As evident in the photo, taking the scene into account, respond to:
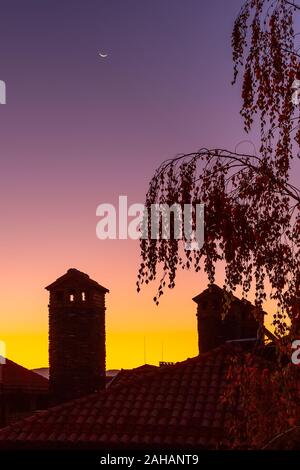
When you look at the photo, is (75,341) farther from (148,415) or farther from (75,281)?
(148,415)

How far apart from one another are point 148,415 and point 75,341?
425 centimetres

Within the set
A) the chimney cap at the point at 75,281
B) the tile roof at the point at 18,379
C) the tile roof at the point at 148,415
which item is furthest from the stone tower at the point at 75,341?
the tile roof at the point at 18,379

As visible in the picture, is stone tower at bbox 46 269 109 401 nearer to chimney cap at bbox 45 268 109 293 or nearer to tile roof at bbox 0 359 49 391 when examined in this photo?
chimney cap at bbox 45 268 109 293

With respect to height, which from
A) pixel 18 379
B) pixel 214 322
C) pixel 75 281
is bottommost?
pixel 18 379

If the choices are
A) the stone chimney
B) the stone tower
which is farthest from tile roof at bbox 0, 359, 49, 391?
the stone chimney

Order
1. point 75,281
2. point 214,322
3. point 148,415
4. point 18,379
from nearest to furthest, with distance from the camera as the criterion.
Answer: point 148,415, point 75,281, point 214,322, point 18,379

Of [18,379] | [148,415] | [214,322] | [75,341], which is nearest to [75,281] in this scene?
[75,341]

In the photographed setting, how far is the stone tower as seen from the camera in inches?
700

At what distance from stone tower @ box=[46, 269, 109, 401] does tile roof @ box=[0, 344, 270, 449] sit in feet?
7.55

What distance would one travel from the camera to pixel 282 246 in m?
5.98

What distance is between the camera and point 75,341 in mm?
17734

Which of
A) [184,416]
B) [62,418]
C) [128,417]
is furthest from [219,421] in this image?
[62,418]

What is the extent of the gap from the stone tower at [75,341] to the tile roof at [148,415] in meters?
2.30
